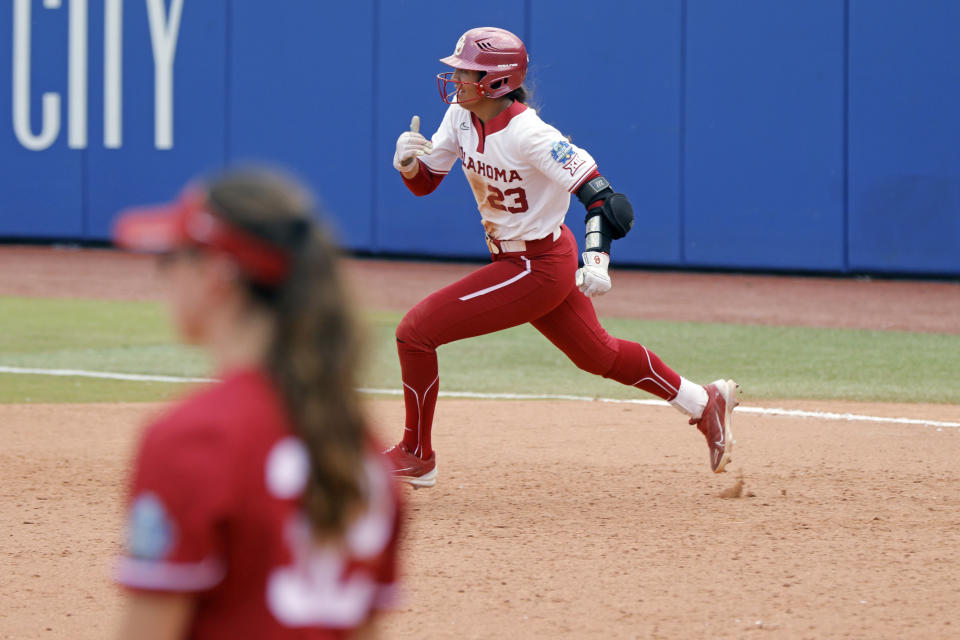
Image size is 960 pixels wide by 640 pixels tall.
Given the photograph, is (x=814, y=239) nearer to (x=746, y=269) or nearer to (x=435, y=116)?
(x=746, y=269)

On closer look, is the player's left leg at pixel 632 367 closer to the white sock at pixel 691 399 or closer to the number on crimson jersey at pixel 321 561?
the white sock at pixel 691 399

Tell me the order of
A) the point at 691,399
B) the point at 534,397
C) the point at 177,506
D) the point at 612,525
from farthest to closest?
the point at 534,397 → the point at 691,399 → the point at 612,525 → the point at 177,506

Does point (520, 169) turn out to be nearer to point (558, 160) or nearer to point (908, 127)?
point (558, 160)

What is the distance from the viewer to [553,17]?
1605cm


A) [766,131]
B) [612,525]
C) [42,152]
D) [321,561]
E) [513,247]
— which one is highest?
[766,131]

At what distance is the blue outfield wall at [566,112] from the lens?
1480 centimetres

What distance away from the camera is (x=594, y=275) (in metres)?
5.62

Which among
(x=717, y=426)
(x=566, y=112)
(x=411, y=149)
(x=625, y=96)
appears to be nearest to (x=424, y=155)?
(x=411, y=149)

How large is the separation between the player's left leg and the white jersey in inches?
14.9

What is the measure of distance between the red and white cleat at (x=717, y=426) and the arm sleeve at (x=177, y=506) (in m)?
4.53

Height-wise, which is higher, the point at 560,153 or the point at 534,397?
the point at 560,153

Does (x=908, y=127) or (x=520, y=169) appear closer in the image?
(x=520, y=169)

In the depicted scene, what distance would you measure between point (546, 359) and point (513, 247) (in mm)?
4919

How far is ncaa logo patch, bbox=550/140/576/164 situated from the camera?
18.5ft
